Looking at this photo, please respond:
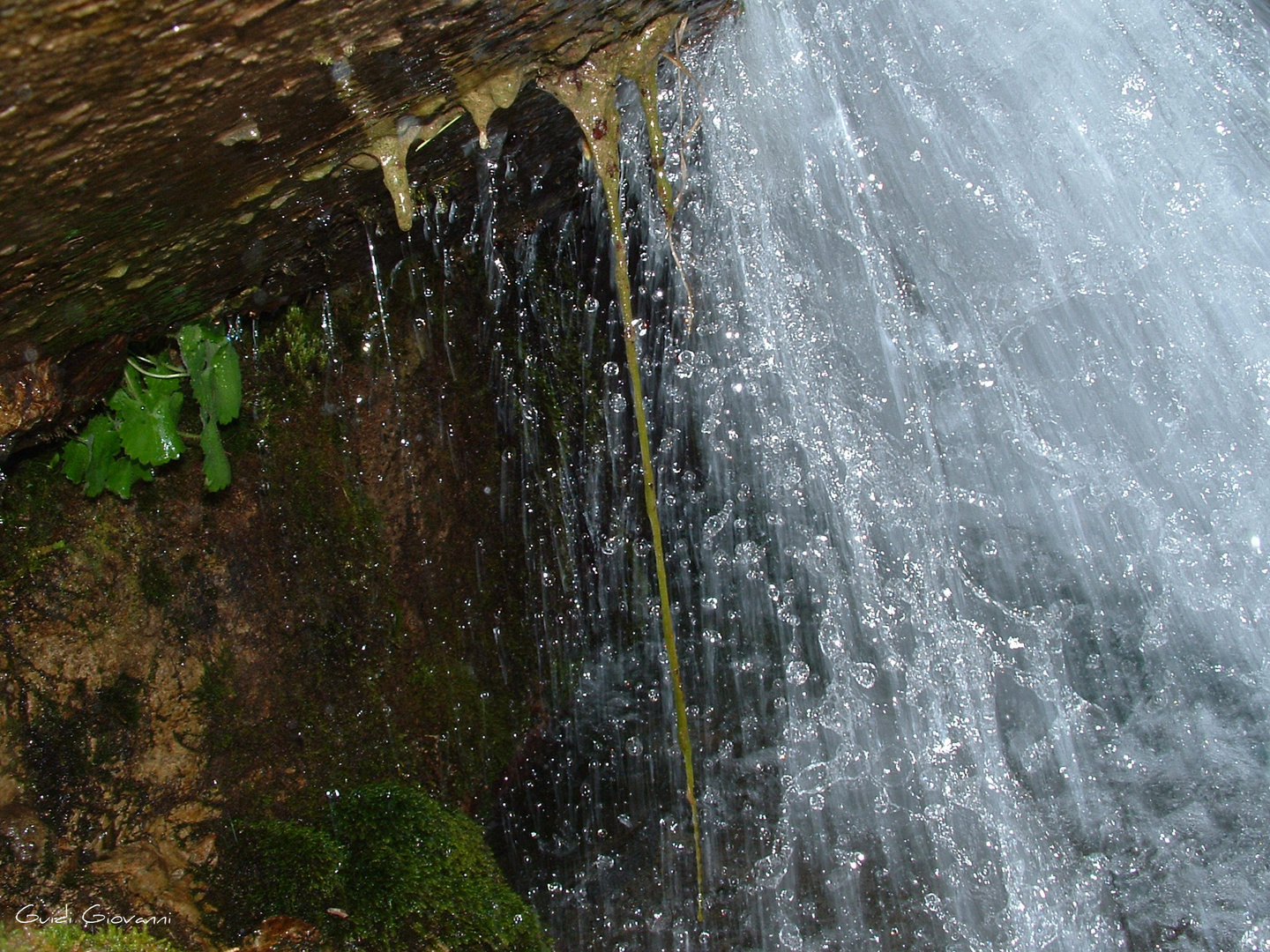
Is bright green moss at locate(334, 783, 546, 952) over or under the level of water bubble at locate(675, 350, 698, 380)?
under

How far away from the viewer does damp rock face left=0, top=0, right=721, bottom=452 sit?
129 centimetres

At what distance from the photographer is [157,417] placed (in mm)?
2473

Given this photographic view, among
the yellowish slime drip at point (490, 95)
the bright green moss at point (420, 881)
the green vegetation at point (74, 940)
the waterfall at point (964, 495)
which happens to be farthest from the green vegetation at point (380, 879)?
the yellowish slime drip at point (490, 95)

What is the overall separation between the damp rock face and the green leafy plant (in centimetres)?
9

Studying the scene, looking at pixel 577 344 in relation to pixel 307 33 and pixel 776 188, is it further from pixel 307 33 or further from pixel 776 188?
pixel 307 33

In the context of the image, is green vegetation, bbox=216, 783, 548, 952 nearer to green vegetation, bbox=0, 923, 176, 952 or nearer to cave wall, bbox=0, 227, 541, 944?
cave wall, bbox=0, 227, 541, 944

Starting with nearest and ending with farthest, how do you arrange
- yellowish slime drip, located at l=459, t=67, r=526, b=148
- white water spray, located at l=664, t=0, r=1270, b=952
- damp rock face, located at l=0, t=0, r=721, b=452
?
damp rock face, located at l=0, t=0, r=721, b=452, yellowish slime drip, located at l=459, t=67, r=526, b=148, white water spray, located at l=664, t=0, r=1270, b=952

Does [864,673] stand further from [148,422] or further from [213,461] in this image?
[148,422]

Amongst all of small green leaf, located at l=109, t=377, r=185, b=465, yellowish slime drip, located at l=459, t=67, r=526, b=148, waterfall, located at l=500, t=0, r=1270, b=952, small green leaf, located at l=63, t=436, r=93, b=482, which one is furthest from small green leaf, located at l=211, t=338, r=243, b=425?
waterfall, located at l=500, t=0, r=1270, b=952

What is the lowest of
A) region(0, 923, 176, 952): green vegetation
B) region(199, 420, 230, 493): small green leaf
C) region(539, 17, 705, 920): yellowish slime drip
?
region(0, 923, 176, 952): green vegetation

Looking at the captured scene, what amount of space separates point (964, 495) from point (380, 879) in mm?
2012

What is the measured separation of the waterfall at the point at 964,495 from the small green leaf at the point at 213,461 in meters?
1.25

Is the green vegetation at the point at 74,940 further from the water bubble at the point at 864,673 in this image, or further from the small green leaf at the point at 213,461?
the water bubble at the point at 864,673

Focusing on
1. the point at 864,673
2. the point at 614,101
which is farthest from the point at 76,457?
the point at 864,673
